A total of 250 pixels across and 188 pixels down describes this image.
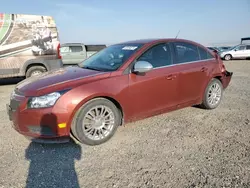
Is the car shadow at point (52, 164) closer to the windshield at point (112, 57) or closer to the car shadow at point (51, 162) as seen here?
the car shadow at point (51, 162)

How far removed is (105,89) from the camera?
3.34 m

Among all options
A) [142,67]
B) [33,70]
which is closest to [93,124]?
[142,67]

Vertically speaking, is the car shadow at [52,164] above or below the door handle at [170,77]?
below

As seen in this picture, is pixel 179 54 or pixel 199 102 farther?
pixel 199 102

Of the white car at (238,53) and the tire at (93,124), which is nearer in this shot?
the tire at (93,124)

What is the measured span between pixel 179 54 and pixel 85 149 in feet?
8.25

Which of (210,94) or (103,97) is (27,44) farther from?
(210,94)

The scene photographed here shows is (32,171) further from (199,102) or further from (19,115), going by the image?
(199,102)

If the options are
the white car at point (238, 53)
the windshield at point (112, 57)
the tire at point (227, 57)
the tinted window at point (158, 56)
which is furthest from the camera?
the tire at point (227, 57)

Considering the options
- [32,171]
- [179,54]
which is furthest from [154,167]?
[179,54]

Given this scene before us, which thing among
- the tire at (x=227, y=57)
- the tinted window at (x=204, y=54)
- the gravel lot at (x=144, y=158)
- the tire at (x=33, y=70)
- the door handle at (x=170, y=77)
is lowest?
the gravel lot at (x=144, y=158)

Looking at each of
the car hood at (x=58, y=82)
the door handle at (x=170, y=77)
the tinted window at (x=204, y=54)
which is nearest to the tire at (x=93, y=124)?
the car hood at (x=58, y=82)

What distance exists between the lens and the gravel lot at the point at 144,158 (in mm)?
2537

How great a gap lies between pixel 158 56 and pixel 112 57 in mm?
853
